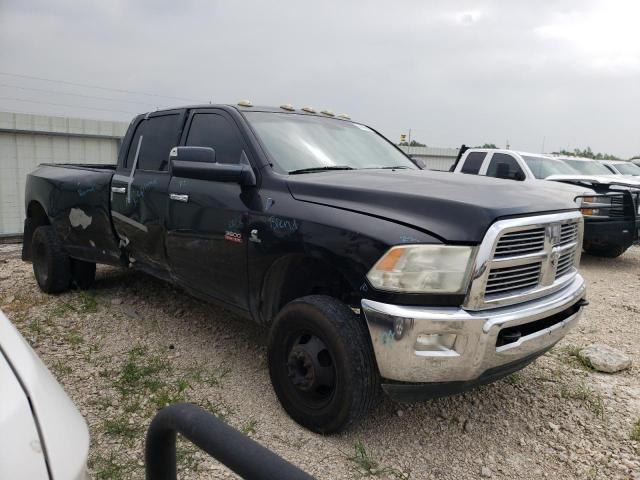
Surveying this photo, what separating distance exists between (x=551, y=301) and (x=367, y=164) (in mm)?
1569

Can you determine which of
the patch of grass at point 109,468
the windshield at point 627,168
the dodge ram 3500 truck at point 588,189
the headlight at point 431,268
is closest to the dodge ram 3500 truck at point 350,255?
the headlight at point 431,268

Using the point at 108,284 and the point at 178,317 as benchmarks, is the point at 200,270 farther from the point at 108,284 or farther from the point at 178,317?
the point at 108,284

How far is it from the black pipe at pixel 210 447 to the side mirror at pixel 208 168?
214cm

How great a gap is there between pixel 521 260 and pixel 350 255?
2.87ft

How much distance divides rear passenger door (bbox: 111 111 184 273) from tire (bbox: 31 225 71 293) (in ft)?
3.36

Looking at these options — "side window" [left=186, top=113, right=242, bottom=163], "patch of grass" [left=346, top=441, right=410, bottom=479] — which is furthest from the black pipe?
"side window" [left=186, top=113, right=242, bottom=163]

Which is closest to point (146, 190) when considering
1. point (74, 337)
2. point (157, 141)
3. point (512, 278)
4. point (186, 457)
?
point (157, 141)

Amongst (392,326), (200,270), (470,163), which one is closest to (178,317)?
(200,270)

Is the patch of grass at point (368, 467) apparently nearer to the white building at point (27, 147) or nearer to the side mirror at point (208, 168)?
the side mirror at point (208, 168)

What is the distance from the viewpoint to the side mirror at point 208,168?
3.17m

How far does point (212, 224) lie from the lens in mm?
3447

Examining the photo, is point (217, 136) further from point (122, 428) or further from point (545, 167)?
point (545, 167)

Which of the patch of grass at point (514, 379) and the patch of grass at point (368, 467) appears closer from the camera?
the patch of grass at point (368, 467)

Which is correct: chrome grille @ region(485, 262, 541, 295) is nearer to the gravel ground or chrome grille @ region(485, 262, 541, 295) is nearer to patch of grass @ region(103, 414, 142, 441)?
the gravel ground
